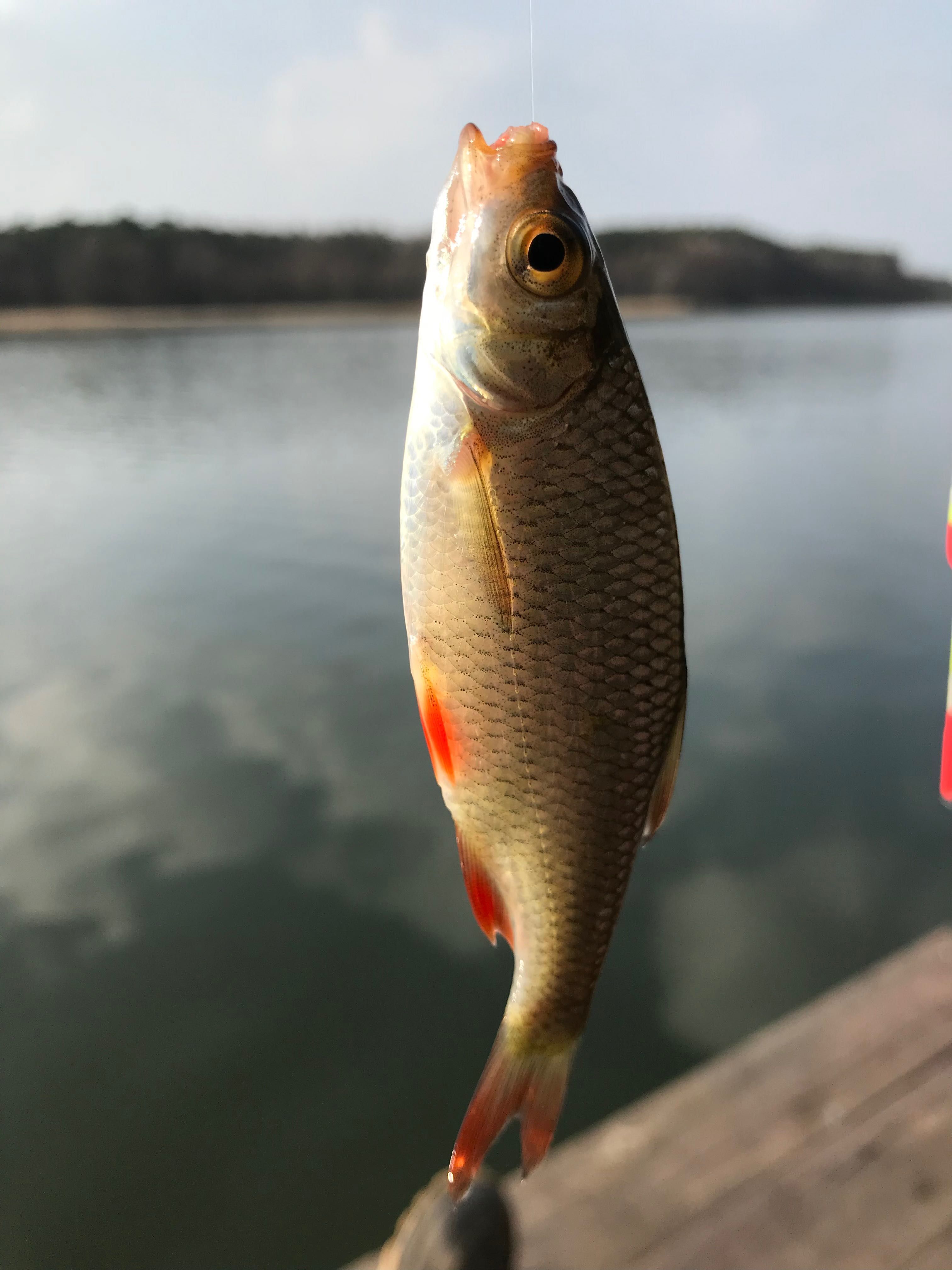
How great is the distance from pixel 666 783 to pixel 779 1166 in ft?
4.32

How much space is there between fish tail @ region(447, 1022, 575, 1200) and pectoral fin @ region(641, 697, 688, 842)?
214mm

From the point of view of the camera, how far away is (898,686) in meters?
5.07

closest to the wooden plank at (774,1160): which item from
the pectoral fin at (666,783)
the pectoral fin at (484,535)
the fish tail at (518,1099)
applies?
the fish tail at (518,1099)

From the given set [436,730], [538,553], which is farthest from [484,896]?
[538,553]

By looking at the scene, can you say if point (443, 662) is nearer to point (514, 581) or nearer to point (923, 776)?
point (514, 581)

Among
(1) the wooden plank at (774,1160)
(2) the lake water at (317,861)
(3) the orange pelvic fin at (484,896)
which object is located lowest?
(2) the lake water at (317,861)

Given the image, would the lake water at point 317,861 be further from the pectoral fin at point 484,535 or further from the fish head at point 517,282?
the fish head at point 517,282

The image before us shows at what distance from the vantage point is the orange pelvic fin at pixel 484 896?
0.70 meters

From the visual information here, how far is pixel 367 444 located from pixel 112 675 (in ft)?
24.5

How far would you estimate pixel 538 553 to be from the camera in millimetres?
603

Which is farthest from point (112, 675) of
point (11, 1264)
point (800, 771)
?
point (800, 771)

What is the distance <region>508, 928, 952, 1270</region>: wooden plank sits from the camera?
142cm

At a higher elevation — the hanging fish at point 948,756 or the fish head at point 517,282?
the fish head at point 517,282

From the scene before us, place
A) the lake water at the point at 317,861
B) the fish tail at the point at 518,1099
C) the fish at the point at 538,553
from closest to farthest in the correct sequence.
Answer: the fish at the point at 538,553
the fish tail at the point at 518,1099
the lake water at the point at 317,861
